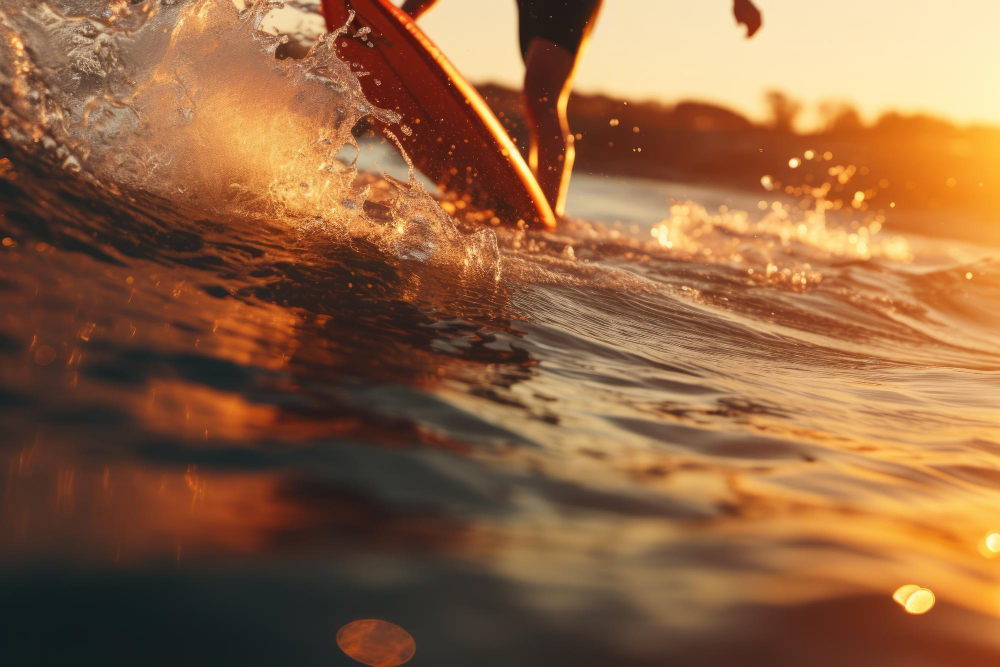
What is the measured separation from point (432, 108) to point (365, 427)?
2382 mm

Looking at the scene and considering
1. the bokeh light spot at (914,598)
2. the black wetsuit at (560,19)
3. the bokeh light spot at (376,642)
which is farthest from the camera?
the black wetsuit at (560,19)

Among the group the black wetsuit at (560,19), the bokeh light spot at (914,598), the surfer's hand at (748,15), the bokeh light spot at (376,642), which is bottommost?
the bokeh light spot at (376,642)

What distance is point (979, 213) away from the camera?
17.0m

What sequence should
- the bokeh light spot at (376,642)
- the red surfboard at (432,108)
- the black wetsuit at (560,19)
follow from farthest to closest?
the black wetsuit at (560,19)
the red surfboard at (432,108)
the bokeh light spot at (376,642)

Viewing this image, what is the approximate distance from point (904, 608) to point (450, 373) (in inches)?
34.9

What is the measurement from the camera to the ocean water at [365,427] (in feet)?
2.64

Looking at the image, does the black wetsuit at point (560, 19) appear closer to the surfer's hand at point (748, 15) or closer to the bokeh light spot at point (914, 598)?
the surfer's hand at point (748, 15)

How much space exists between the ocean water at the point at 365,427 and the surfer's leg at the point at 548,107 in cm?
131

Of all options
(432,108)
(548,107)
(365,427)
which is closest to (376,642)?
(365,427)

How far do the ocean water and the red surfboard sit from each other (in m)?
0.63

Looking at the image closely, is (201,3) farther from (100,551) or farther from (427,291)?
(100,551)

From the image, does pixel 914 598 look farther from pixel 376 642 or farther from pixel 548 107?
pixel 548 107

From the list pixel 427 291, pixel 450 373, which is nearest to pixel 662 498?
pixel 450 373

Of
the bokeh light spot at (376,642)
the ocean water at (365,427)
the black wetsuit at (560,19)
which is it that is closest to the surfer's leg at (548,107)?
the black wetsuit at (560,19)
